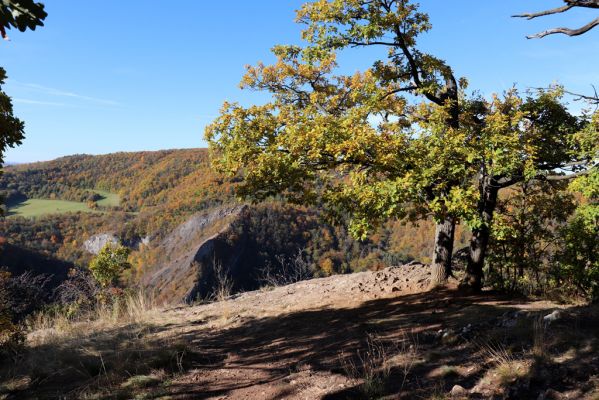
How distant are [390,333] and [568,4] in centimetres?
584

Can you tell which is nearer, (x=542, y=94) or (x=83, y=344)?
(x=83, y=344)

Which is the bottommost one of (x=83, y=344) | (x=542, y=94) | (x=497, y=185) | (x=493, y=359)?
(x=83, y=344)

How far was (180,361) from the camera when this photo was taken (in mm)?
6305

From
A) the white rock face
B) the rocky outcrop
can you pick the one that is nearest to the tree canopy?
the rocky outcrop

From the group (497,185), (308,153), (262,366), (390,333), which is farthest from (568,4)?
(262,366)

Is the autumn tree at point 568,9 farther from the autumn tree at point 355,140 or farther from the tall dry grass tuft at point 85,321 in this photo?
the tall dry grass tuft at point 85,321

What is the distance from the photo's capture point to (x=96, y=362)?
6.67 m

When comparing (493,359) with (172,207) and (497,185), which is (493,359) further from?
(172,207)

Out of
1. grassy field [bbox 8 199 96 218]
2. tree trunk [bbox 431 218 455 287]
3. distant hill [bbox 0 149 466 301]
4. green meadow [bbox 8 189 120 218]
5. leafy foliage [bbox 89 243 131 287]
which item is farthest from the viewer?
green meadow [bbox 8 189 120 218]

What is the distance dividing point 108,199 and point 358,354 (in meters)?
141

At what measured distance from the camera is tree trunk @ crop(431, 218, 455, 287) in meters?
10.3

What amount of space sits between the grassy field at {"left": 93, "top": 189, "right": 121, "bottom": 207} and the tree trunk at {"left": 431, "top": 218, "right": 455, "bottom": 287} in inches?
5166

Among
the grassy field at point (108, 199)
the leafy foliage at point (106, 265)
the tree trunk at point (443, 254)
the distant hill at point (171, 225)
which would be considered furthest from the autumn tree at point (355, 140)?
the grassy field at point (108, 199)

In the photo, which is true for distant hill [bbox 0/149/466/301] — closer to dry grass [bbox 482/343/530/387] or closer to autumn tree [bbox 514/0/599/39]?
autumn tree [bbox 514/0/599/39]
